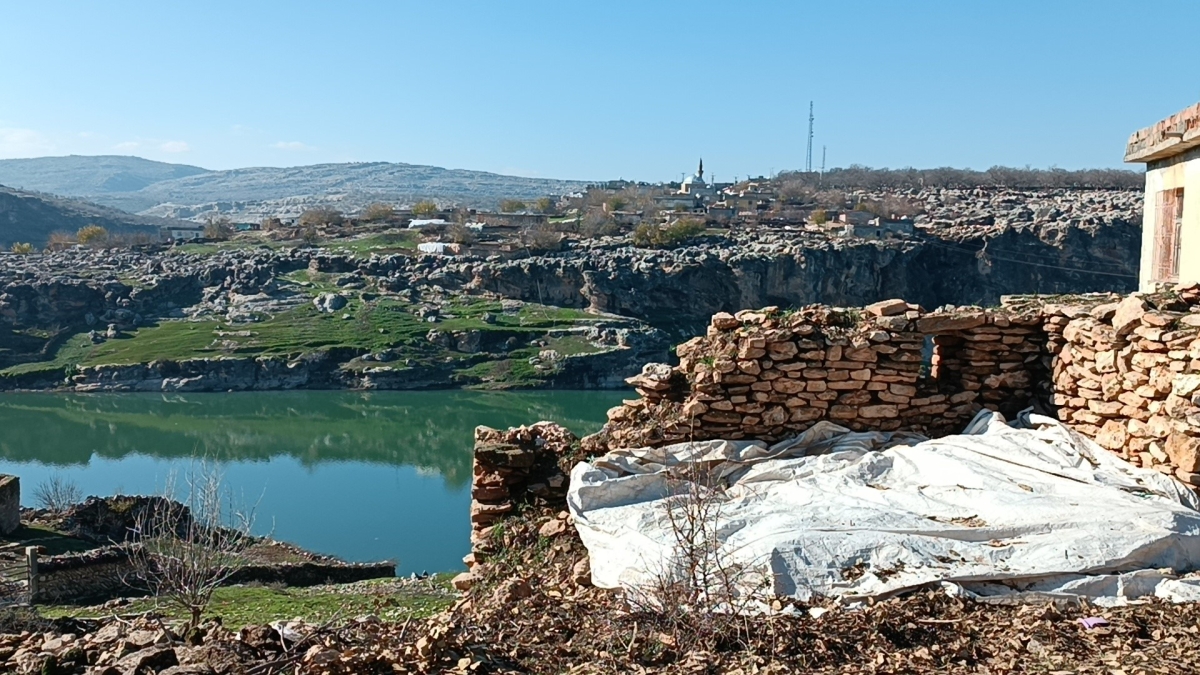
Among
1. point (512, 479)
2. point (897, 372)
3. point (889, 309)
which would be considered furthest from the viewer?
point (889, 309)

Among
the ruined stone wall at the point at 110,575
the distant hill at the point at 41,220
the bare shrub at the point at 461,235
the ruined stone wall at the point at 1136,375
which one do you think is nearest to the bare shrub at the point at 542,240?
the bare shrub at the point at 461,235

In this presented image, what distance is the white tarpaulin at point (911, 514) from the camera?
4.63 metres

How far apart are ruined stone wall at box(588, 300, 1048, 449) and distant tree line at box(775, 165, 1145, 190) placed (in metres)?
85.0

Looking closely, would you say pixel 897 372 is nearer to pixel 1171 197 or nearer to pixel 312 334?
pixel 1171 197

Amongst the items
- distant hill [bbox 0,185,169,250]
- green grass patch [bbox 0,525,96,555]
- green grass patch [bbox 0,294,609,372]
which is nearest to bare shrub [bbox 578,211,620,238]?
green grass patch [bbox 0,294,609,372]

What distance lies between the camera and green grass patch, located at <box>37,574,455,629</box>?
7.39 metres

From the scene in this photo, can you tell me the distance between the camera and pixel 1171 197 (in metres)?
8.95

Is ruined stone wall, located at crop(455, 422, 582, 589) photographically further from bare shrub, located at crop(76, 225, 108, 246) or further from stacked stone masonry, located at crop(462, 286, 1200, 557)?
bare shrub, located at crop(76, 225, 108, 246)

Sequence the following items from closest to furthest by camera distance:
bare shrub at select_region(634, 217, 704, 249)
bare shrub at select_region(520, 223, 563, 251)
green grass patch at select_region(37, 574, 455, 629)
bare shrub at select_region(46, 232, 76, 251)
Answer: green grass patch at select_region(37, 574, 455, 629) → bare shrub at select_region(520, 223, 563, 251) → bare shrub at select_region(634, 217, 704, 249) → bare shrub at select_region(46, 232, 76, 251)

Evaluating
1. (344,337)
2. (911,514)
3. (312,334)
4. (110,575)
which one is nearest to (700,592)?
(911,514)

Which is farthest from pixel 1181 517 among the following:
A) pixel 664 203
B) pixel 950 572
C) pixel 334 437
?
pixel 664 203

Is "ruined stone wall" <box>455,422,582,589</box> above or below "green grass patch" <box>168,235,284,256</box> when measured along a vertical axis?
above

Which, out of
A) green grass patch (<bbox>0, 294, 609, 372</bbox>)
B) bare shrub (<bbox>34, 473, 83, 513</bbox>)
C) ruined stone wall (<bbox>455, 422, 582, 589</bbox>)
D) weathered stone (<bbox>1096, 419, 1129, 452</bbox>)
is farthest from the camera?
green grass patch (<bbox>0, 294, 609, 372</bbox>)

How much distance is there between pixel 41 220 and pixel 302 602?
12004cm
